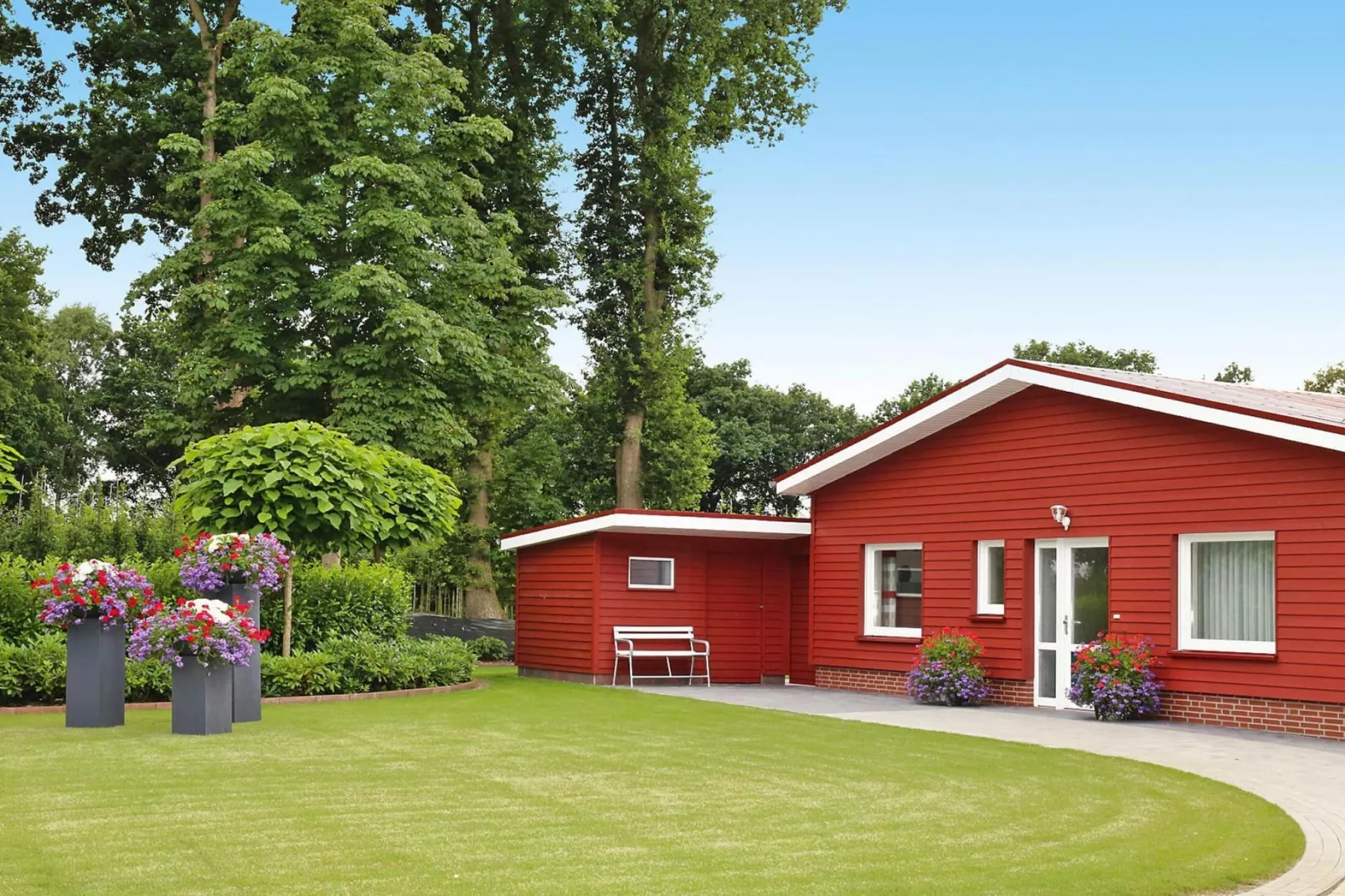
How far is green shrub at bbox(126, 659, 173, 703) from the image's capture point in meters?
15.9

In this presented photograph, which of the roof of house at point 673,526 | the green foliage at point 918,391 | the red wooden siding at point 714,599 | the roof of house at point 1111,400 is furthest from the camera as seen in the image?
the green foliage at point 918,391

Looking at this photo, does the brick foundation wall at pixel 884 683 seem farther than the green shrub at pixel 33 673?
Yes

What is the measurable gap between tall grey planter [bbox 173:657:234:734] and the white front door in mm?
9488

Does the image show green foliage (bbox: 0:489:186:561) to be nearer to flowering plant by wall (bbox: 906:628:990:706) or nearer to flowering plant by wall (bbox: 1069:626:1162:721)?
flowering plant by wall (bbox: 906:628:990:706)

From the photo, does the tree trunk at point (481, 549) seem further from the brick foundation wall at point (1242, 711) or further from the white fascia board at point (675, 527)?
the brick foundation wall at point (1242, 711)

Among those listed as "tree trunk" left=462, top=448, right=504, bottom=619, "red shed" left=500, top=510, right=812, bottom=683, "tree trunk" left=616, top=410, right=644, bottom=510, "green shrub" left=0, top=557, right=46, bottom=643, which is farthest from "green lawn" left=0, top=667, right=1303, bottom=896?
"tree trunk" left=462, top=448, right=504, bottom=619

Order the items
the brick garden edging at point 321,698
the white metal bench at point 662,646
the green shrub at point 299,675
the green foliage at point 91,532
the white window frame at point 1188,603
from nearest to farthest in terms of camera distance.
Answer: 1. the white window frame at point 1188,603
2. the brick garden edging at point 321,698
3. the green shrub at point 299,675
4. the white metal bench at point 662,646
5. the green foliage at point 91,532

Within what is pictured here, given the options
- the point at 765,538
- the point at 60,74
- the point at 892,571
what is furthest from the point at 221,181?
the point at 892,571

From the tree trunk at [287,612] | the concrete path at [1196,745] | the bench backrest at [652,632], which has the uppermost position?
the tree trunk at [287,612]

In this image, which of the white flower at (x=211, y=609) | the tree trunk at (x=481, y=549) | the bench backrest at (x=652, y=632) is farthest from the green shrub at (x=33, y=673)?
the tree trunk at (x=481, y=549)

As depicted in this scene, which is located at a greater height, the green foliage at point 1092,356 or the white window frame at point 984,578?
the green foliage at point 1092,356

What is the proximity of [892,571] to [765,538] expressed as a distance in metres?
3.15

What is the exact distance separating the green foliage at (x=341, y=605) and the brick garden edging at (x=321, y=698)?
3.63 feet

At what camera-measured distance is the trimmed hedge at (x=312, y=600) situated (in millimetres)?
16750
